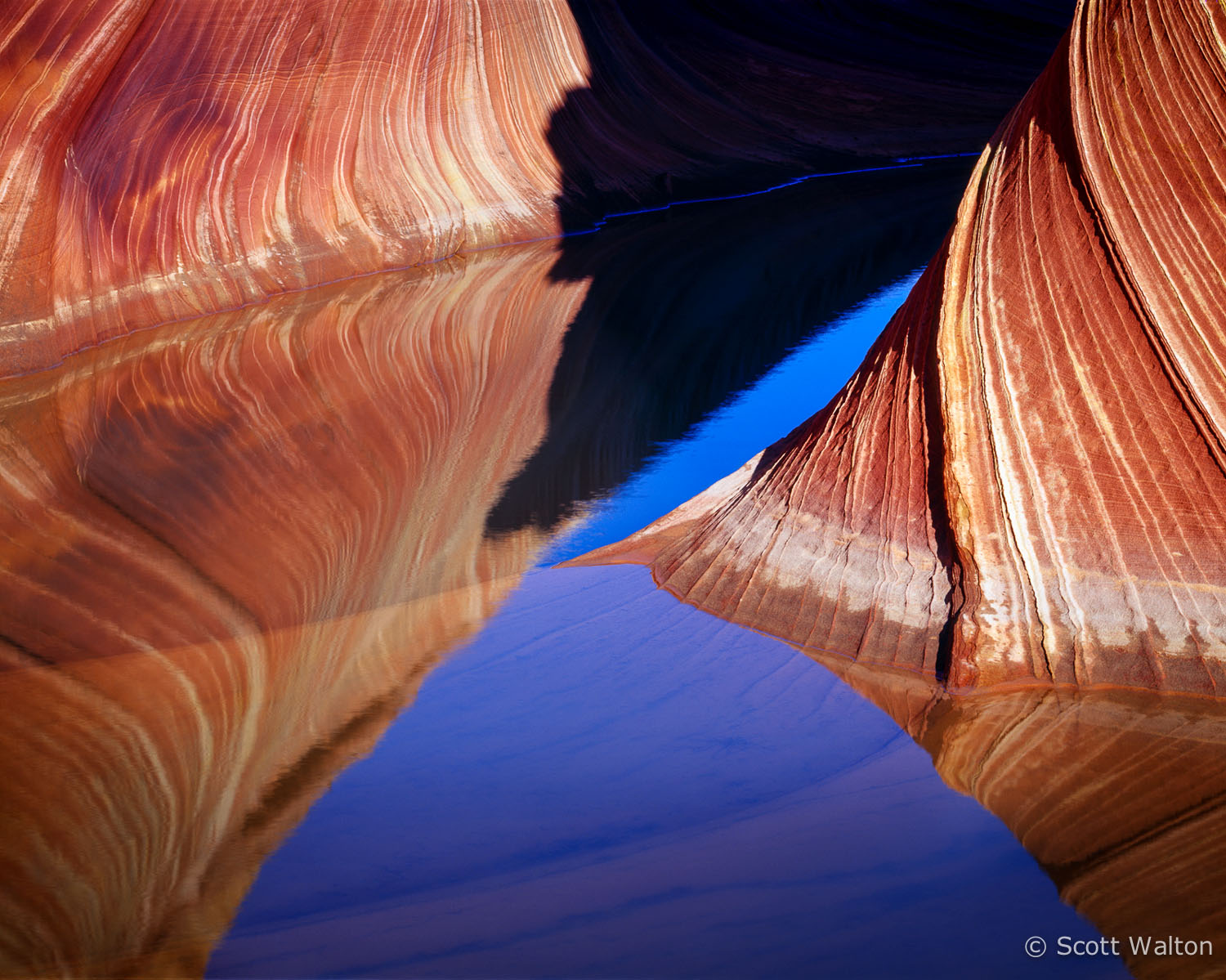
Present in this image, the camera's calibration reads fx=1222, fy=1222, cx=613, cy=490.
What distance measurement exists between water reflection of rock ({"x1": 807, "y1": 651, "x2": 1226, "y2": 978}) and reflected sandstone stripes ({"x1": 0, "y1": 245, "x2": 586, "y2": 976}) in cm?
80

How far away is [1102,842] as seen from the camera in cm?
137

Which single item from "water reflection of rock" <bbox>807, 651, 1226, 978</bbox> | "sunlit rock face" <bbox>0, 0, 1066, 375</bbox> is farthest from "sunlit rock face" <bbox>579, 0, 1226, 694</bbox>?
"sunlit rock face" <bbox>0, 0, 1066, 375</bbox>

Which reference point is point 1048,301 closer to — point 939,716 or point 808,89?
point 939,716

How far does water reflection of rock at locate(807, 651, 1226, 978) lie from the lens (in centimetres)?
126

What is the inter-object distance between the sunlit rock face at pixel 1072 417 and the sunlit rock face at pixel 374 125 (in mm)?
3418

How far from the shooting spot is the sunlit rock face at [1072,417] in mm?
1604

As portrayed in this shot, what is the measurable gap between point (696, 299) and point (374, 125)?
2.12 m

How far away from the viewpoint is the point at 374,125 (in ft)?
19.1

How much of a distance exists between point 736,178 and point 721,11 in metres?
1.62

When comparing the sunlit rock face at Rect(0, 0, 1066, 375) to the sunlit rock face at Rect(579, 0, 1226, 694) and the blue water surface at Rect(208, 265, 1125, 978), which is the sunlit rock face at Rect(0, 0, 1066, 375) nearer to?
the blue water surface at Rect(208, 265, 1125, 978)

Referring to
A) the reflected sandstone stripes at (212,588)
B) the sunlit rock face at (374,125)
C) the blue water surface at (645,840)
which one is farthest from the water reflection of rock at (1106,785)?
the sunlit rock face at (374,125)

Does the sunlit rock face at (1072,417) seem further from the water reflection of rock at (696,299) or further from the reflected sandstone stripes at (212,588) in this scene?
the water reflection of rock at (696,299)

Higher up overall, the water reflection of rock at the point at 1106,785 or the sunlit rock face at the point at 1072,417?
the sunlit rock face at the point at 1072,417

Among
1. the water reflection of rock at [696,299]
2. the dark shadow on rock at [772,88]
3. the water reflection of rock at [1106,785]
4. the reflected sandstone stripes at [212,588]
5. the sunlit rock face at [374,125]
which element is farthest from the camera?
the dark shadow on rock at [772,88]
